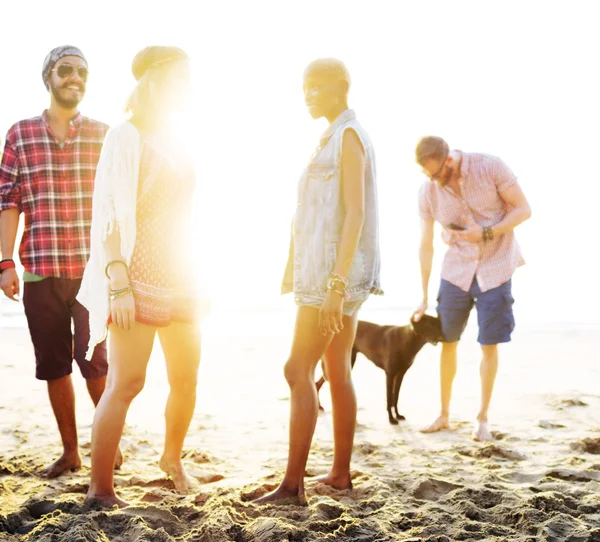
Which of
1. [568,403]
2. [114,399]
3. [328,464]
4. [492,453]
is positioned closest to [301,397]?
[114,399]

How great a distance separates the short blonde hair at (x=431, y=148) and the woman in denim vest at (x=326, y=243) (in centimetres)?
142

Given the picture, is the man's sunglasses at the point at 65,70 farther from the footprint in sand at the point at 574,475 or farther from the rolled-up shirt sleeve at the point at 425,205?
the footprint in sand at the point at 574,475

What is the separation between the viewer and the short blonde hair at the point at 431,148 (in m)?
4.36

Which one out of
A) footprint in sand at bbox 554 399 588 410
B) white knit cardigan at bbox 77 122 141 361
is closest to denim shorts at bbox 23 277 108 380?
white knit cardigan at bbox 77 122 141 361

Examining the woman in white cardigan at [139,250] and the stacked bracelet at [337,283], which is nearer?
the woman in white cardigan at [139,250]

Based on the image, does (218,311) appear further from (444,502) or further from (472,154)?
(444,502)

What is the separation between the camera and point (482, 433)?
4.43 metres

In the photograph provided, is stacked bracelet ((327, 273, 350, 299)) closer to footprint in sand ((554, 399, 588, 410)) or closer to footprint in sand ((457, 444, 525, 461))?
footprint in sand ((457, 444, 525, 461))

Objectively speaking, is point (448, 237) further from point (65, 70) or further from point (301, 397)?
point (65, 70)

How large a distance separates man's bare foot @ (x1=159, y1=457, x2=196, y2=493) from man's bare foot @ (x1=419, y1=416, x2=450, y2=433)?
2042 mm

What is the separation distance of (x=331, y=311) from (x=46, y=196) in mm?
1713

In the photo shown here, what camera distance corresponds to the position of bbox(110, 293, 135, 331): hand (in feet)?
8.82

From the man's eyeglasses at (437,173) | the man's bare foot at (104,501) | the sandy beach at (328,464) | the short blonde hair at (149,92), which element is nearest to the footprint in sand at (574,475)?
the sandy beach at (328,464)

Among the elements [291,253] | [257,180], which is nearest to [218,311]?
[257,180]
